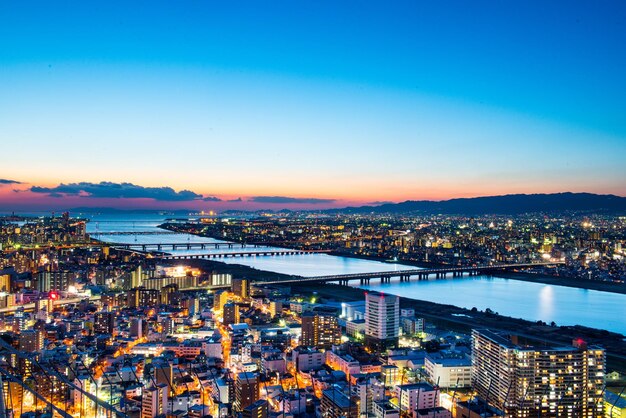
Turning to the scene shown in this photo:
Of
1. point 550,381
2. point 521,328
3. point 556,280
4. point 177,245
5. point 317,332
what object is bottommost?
point 177,245

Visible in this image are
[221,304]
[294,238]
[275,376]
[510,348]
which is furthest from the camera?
[294,238]

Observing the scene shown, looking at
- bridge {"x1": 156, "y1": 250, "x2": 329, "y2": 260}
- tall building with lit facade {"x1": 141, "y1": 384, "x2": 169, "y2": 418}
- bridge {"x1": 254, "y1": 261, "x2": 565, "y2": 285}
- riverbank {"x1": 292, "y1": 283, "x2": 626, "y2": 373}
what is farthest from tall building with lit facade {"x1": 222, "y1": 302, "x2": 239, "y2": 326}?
bridge {"x1": 156, "y1": 250, "x2": 329, "y2": 260}

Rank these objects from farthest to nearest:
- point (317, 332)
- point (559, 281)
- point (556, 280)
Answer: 1. point (556, 280)
2. point (559, 281)
3. point (317, 332)

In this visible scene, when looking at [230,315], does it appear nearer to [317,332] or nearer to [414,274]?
[317,332]

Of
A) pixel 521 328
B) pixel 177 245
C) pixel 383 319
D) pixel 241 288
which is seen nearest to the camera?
pixel 383 319

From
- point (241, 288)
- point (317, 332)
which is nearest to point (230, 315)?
point (317, 332)

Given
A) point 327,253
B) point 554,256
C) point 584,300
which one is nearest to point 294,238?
point 327,253

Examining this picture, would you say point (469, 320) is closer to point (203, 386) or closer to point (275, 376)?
point (275, 376)
